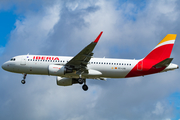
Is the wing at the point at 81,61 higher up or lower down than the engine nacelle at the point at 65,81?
higher up

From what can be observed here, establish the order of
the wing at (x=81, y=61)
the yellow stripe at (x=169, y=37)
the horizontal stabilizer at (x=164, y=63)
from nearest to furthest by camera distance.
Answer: the wing at (x=81, y=61) → the horizontal stabilizer at (x=164, y=63) → the yellow stripe at (x=169, y=37)

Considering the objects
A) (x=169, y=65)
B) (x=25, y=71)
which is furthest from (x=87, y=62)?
(x=169, y=65)

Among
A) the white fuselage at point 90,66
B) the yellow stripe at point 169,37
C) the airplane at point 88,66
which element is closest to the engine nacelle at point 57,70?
the airplane at point 88,66

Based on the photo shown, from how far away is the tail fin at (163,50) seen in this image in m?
48.7

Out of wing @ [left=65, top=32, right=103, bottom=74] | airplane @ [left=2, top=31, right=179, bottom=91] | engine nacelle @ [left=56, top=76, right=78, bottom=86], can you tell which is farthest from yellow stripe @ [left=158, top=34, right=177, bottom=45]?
engine nacelle @ [left=56, top=76, right=78, bottom=86]

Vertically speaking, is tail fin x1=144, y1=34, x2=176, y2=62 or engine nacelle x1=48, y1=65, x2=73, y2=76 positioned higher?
tail fin x1=144, y1=34, x2=176, y2=62

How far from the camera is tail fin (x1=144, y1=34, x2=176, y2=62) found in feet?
160

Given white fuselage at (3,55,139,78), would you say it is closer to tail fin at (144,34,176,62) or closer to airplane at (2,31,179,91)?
airplane at (2,31,179,91)

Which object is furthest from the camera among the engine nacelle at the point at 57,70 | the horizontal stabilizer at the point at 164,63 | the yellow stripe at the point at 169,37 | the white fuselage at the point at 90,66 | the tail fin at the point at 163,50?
the yellow stripe at the point at 169,37

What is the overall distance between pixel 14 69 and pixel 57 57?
24.2 feet

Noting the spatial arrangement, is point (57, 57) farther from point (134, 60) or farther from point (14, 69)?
point (134, 60)

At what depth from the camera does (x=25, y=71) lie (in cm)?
4728

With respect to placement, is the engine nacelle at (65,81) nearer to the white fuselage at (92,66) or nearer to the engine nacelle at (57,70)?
the white fuselage at (92,66)

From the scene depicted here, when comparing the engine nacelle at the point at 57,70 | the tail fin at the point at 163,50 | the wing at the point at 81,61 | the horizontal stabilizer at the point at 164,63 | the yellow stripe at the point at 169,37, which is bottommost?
the horizontal stabilizer at the point at 164,63
